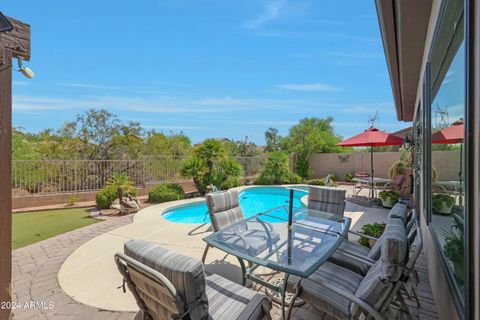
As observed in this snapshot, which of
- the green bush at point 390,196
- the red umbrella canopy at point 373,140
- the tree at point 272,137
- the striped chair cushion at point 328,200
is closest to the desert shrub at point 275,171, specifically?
the red umbrella canopy at point 373,140

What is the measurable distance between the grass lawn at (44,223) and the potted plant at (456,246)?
6.17 m

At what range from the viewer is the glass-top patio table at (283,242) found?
2200mm

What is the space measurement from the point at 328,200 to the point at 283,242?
6.43ft

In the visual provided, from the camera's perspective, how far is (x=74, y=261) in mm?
3699

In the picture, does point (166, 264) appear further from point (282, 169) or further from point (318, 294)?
point (282, 169)

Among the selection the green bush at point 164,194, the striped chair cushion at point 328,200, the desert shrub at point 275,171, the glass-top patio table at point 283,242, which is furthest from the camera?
the desert shrub at point 275,171

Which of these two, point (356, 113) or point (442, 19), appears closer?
point (442, 19)

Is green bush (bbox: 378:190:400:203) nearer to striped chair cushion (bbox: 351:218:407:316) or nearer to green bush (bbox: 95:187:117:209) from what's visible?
striped chair cushion (bbox: 351:218:407:316)

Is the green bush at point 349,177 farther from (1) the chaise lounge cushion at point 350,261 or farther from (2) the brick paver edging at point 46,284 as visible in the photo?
(2) the brick paver edging at point 46,284

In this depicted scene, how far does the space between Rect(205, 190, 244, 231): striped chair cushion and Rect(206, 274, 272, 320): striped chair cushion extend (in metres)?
1.50

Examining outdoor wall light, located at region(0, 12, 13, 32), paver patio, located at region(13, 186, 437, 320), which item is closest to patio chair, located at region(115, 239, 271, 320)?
paver patio, located at region(13, 186, 437, 320)

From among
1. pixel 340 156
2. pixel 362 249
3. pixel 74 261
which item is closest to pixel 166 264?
pixel 362 249

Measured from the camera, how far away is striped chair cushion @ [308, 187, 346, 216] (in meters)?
4.31

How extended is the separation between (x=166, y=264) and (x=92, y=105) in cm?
1380
